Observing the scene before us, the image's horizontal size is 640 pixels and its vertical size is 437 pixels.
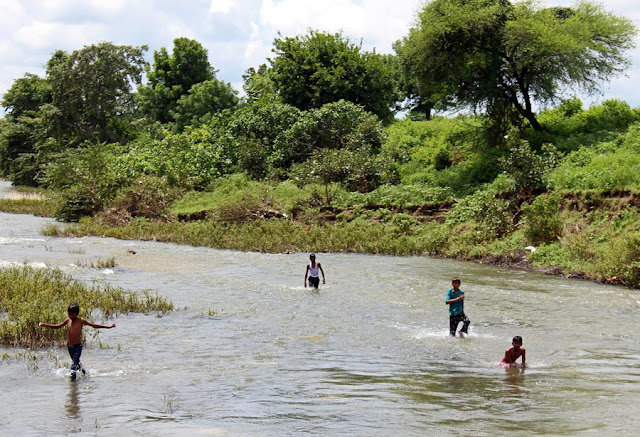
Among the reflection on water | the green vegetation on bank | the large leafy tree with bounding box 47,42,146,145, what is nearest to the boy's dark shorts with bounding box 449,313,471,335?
the green vegetation on bank

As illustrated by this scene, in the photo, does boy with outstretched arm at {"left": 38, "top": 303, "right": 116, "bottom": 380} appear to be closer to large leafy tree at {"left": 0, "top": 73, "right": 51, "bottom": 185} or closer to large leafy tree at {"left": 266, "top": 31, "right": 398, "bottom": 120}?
large leafy tree at {"left": 266, "top": 31, "right": 398, "bottom": 120}

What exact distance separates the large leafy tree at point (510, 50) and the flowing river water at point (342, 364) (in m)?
15.8

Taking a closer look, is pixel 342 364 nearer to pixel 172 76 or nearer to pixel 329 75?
pixel 329 75

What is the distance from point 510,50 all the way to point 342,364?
27.5m

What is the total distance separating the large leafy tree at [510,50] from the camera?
35500mm

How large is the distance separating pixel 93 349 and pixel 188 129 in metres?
44.2

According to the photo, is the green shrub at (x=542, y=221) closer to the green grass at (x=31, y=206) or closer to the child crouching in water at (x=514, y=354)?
the child crouching in water at (x=514, y=354)

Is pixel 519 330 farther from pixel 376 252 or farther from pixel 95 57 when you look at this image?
pixel 95 57

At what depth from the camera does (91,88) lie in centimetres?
6650

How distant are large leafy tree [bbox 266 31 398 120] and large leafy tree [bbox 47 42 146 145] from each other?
21.3 meters

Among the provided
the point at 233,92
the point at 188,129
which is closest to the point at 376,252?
the point at 188,129

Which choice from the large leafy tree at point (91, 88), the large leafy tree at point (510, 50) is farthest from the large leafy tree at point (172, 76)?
the large leafy tree at point (510, 50)

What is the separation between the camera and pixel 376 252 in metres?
30.4

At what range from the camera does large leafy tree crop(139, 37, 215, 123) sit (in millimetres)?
70688
